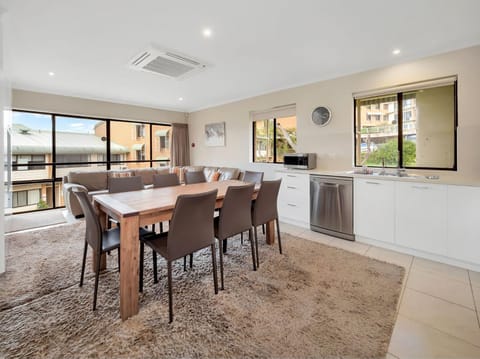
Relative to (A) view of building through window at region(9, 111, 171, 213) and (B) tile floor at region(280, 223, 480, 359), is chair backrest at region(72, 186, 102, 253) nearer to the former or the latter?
(B) tile floor at region(280, 223, 480, 359)

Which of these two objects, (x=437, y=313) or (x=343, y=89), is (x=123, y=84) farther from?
(x=437, y=313)

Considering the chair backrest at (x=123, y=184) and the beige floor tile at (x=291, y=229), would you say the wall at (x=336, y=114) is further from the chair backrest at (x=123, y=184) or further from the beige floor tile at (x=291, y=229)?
the chair backrest at (x=123, y=184)

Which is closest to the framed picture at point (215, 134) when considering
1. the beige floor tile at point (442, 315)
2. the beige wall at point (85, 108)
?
the beige wall at point (85, 108)

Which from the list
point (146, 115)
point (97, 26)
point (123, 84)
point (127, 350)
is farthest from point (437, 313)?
point (146, 115)

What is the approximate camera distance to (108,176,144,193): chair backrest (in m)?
2.85

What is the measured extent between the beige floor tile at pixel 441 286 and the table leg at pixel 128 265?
240cm

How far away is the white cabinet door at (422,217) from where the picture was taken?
2564 millimetres

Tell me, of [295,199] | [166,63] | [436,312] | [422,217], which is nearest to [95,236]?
[166,63]

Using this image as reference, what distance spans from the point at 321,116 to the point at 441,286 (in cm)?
278

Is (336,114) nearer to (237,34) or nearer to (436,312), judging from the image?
(237,34)

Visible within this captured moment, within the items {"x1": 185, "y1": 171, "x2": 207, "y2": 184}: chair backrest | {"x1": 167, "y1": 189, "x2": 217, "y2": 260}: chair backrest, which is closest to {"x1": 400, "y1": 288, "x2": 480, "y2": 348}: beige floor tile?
{"x1": 167, "y1": 189, "x2": 217, "y2": 260}: chair backrest

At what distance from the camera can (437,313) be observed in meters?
1.80

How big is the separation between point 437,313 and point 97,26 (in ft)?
13.1

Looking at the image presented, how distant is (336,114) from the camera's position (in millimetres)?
3840
